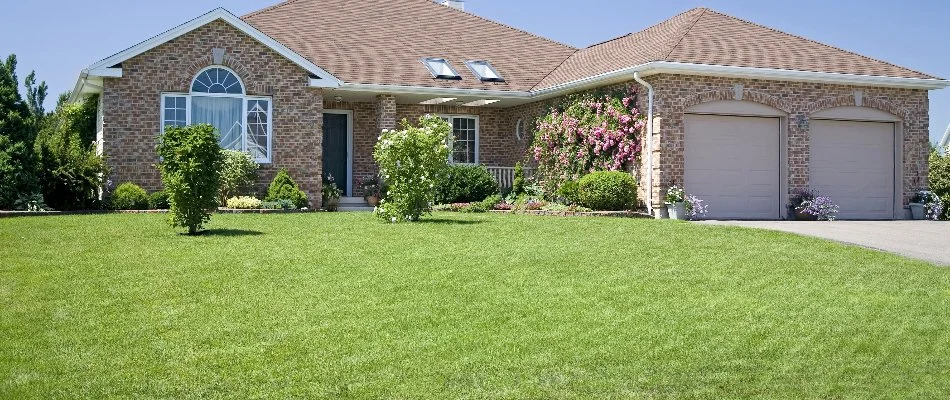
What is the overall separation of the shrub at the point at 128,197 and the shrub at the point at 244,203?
1.62 meters

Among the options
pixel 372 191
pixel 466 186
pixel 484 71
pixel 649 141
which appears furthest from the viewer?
pixel 484 71

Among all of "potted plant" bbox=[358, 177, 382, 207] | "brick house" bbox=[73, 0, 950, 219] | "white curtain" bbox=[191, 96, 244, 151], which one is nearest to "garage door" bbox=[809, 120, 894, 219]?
"brick house" bbox=[73, 0, 950, 219]

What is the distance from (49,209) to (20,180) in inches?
28.6

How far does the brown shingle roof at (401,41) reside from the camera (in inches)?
904

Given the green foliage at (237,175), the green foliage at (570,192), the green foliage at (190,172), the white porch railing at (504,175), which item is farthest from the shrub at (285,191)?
the green foliage at (190,172)

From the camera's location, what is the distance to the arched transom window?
19906mm

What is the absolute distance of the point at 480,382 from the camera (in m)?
6.93

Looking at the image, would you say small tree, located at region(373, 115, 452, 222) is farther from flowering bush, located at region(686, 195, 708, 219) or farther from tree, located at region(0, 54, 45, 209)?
tree, located at region(0, 54, 45, 209)

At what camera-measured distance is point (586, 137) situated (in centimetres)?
2111

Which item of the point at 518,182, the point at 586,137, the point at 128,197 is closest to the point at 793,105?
the point at 586,137

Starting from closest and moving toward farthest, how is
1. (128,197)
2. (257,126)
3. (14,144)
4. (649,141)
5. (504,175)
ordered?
(14,144) < (128,197) < (649,141) < (257,126) < (504,175)

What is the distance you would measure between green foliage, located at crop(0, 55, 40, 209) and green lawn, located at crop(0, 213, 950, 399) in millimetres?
5771

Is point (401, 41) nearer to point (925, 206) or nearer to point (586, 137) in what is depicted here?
point (586, 137)

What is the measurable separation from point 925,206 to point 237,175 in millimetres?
14672
